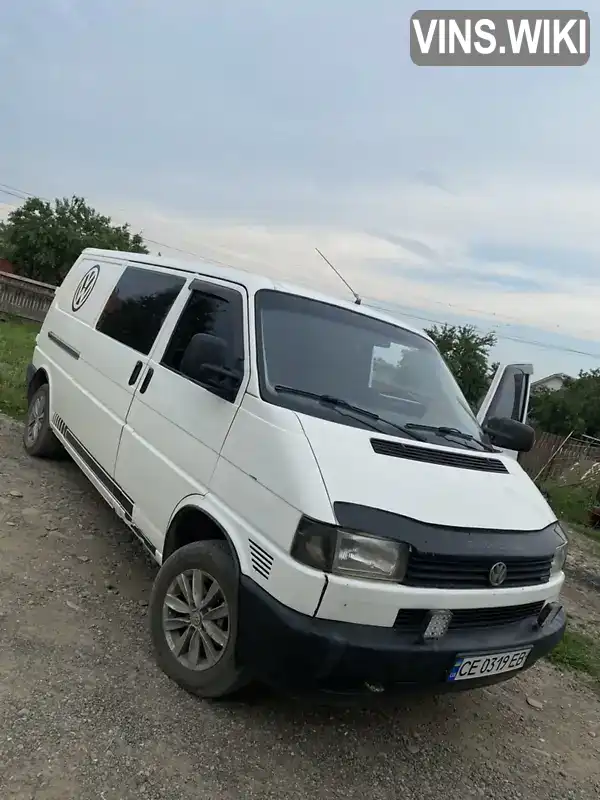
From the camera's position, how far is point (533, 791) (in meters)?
3.20

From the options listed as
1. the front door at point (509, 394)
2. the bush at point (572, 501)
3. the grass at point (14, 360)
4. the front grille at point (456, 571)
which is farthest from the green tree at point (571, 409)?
the front grille at point (456, 571)

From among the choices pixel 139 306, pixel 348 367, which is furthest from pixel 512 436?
pixel 139 306

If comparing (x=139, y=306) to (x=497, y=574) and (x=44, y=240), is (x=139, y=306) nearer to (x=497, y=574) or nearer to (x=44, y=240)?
(x=497, y=574)

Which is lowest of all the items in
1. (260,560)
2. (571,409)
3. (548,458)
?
(571,409)

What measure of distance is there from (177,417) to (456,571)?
1.76 meters

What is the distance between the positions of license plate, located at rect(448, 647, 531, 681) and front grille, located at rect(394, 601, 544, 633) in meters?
0.13

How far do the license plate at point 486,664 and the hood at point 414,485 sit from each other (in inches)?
22.3

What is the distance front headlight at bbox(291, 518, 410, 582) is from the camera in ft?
8.62

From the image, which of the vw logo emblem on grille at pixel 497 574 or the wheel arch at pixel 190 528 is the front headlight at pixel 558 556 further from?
the wheel arch at pixel 190 528

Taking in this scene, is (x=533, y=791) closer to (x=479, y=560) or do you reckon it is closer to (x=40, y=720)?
(x=479, y=560)

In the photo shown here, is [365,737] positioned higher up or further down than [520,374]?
further down

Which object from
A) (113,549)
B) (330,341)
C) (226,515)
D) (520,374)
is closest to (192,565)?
(226,515)

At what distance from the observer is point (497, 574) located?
2.92 m

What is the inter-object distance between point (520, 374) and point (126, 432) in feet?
16.6
